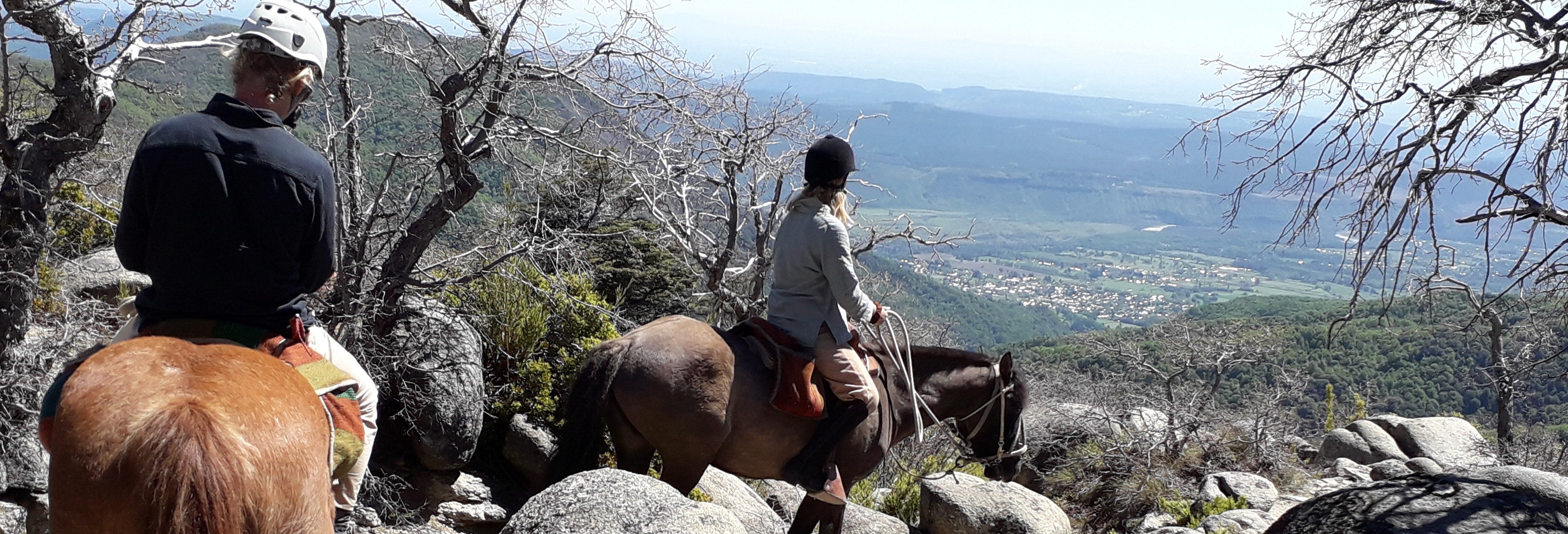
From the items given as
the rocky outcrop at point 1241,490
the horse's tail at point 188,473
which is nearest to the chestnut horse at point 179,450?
the horse's tail at point 188,473

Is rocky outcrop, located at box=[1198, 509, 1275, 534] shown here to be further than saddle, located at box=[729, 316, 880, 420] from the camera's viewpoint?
Yes

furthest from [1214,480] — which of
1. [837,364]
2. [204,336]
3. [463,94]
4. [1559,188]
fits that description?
[204,336]

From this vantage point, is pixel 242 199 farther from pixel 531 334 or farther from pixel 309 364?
pixel 531 334

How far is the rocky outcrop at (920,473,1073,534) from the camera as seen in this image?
7262 millimetres

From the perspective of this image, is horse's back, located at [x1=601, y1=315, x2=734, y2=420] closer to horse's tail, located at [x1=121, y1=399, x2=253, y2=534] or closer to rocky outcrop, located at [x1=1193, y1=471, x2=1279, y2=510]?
horse's tail, located at [x1=121, y1=399, x2=253, y2=534]

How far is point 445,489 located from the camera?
7.49 metres

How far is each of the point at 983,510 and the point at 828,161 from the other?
12.7 ft

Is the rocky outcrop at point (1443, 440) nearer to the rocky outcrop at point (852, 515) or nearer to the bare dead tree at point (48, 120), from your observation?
the rocky outcrop at point (852, 515)

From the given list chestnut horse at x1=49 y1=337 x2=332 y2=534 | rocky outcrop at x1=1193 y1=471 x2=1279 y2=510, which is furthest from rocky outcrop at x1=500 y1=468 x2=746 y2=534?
rocky outcrop at x1=1193 y1=471 x2=1279 y2=510

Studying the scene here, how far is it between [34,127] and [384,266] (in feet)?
8.04

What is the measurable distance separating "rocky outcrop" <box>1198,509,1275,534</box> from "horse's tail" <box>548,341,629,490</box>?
5723mm

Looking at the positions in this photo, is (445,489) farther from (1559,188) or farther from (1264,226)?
(1264,226)

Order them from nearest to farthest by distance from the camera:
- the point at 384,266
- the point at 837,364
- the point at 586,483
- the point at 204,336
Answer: the point at 204,336 → the point at 586,483 → the point at 837,364 → the point at 384,266

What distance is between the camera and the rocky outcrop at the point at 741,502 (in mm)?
6117
